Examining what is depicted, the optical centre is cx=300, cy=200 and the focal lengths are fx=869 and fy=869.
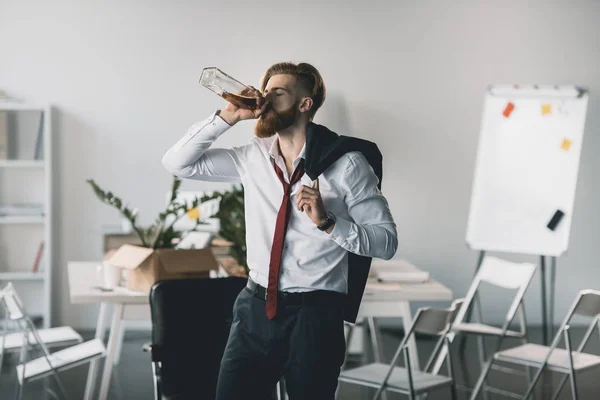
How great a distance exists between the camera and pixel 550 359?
14.3 ft

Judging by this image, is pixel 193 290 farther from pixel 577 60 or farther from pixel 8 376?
pixel 577 60

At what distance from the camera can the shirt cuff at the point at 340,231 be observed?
2.37 metres

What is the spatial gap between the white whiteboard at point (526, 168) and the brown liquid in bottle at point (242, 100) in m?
4.20

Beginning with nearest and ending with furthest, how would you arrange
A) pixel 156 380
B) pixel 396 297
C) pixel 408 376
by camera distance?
pixel 156 380, pixel 408 376, pixel 396 297

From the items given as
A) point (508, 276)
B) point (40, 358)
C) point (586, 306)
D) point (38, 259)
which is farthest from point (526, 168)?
point (40, 358)

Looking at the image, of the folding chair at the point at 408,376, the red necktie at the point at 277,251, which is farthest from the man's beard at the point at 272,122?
the folding chair at the point at 408,376

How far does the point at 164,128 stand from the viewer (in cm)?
678

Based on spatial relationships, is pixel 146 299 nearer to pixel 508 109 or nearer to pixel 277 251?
pixel 277 251

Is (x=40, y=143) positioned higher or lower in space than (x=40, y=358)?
higher

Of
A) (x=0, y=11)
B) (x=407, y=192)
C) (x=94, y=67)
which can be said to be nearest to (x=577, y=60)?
(x=407, y=192)

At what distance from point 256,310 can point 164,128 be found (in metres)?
4.47

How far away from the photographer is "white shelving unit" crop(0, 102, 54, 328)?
6.42 m

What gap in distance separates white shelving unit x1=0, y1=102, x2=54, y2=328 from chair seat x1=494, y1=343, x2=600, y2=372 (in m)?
3.60

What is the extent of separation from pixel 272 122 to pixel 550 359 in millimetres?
2494
